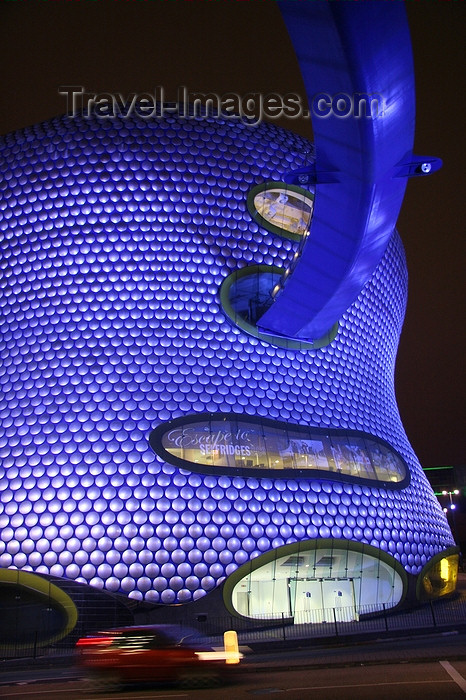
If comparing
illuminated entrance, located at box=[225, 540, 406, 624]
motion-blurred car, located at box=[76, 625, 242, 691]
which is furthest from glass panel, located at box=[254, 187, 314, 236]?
motion-blurred car, located at box=[76, 625, 242, 691]

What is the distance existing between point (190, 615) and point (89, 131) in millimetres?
15325

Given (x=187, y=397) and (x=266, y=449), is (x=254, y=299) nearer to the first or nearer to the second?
(x=187, y=397)

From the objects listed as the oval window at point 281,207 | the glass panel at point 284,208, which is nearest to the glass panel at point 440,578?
the oval window at point 281,207

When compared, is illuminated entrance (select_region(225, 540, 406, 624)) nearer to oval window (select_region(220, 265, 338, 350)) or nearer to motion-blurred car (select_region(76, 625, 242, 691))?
oval window (select_region(220, 265, 338, 350))

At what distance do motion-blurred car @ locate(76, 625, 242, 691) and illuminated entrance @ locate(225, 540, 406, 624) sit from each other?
707 centimetres

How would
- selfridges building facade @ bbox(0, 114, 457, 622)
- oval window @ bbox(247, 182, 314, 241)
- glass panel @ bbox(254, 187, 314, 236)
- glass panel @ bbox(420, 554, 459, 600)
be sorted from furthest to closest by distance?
glass panel @ bbox(254, 187, 314, 236) → oval window @ bbox(247, 182, 314, 241) → glass panel @ bbox(420, 554, 459, 600) → selfridges building facade @ bbox(0, 114, 457, 622)

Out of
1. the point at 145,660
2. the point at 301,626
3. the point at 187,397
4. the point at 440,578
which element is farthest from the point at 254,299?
the point at 145,660

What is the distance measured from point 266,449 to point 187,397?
2.64 metres

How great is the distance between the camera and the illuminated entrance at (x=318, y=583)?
1558 centimetres

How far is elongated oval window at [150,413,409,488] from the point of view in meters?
16.0

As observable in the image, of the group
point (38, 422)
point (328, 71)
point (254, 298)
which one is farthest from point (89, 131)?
point (328, 71)

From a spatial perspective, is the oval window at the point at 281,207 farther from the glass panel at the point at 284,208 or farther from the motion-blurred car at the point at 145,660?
the motion-blurred car at the point at 145,660

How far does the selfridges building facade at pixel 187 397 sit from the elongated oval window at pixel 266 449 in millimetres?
53

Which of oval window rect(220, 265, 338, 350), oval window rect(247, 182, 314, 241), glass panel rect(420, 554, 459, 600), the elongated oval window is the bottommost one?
glass panel rect(420, 554, 459, 600)
